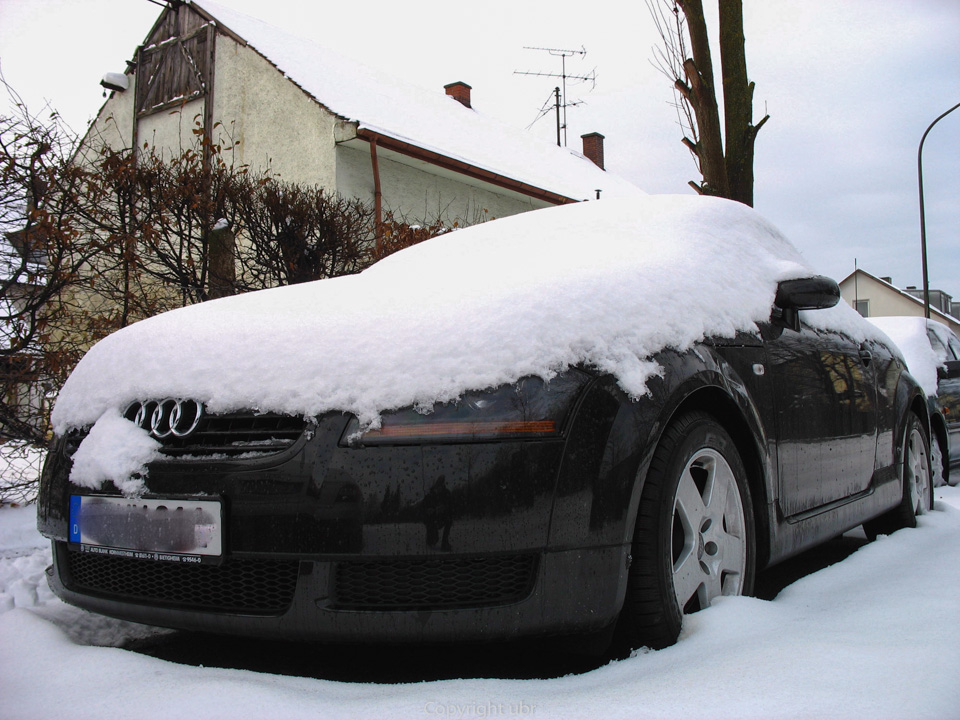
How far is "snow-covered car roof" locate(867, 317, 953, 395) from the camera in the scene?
5.85 metres

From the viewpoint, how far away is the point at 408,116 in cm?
1406

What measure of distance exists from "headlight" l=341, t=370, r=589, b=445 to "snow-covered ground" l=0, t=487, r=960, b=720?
0.54 m

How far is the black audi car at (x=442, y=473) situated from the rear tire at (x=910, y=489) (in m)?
1.78

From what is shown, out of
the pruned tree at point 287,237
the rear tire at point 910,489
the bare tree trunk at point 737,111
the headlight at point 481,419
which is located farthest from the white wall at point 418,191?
the headlight at point 481,419

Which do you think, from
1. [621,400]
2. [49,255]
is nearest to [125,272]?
[49,255]

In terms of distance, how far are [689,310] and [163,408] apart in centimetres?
141

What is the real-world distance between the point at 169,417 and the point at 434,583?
79 cm

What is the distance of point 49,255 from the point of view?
4.73 metres

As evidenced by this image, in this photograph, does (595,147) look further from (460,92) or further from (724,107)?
(724,107)

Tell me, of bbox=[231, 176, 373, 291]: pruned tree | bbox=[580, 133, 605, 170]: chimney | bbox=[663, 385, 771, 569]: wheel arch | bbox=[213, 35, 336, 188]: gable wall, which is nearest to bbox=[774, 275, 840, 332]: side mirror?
bbox=[663, 385, 771, 569]: wheel arch

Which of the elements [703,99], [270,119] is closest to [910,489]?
[703,99]

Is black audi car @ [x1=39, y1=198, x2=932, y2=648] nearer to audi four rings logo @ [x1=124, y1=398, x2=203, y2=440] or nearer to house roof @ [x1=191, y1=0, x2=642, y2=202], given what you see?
audi four rings logo @ [x1=124, y1=398, x2=203, y2=440]
